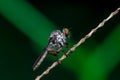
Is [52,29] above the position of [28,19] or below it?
below

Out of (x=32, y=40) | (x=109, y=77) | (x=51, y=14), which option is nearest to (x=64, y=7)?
(x=51, y=14)

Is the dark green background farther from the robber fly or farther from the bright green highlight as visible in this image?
the robber fly

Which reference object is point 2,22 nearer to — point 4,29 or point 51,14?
point 4,29

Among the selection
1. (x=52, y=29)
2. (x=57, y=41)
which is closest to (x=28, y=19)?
(x=52, y=29)

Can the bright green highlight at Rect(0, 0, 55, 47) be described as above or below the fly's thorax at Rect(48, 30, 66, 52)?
above

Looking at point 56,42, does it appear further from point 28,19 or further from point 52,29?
point 28,19

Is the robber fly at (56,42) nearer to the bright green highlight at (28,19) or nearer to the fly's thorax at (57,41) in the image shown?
the fly's thorax at (57,41)

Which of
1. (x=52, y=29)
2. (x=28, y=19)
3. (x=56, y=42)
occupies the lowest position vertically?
(x=56, y=42)

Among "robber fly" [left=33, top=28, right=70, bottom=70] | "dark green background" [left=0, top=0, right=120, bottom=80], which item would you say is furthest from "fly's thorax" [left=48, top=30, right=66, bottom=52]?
"dark green background" [left=0, top=0, right=120, bottom=80]
